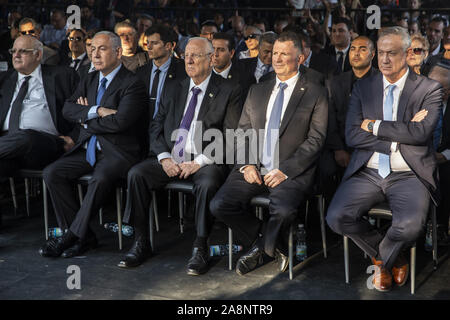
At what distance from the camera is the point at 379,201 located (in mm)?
3607

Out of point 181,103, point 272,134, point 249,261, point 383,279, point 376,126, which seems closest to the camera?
point 383,279

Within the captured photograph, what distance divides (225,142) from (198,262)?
2.96 ft

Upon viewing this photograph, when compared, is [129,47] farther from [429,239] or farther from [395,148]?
[429,239]

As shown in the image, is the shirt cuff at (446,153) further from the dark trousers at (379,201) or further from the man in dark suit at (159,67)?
the man in dark suit at (159,67)

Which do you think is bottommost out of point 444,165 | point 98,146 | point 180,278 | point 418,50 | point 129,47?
point 180,278

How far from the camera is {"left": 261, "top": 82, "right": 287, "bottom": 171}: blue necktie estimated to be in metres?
3.94

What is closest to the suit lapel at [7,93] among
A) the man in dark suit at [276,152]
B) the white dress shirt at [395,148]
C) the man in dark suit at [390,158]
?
the man in dark suit at [276,152]

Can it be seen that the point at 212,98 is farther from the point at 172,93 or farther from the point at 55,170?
the point at 55,170

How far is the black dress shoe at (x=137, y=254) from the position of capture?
3918 mm

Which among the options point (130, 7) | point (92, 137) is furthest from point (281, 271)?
point (130, 7)

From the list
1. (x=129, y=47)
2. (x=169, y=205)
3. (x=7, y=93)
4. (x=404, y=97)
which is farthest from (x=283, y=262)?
(x=129, y=47)

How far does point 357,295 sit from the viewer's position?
135 inches

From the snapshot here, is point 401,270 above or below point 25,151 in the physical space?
below

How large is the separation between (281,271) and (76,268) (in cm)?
134
